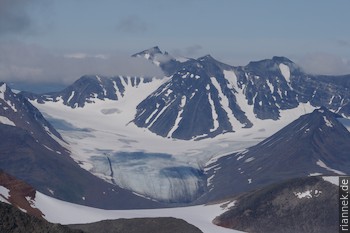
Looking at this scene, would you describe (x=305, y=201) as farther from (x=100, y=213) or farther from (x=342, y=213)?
(x=100, y=213)

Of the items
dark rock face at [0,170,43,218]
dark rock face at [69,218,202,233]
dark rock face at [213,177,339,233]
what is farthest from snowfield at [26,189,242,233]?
dark rock face at [69,218,202,233]

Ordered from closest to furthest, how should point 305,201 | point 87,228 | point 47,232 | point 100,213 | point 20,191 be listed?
1. point 47,232
2. point 87,228
3. point 20,191
4. point 100,213
5. point 305,201

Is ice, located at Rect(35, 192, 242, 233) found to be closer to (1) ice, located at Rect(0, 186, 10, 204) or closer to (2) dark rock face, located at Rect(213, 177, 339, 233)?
(2) dark rock face, located at Rect(213, 177, 339, 233)

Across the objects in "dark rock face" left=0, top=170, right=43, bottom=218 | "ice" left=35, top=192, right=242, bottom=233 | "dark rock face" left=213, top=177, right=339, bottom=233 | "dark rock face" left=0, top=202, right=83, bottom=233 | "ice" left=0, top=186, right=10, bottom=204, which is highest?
"dark rock face" left=0, top=202, right=83, bottom=233

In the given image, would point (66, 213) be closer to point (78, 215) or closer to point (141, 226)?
point (78, 215)

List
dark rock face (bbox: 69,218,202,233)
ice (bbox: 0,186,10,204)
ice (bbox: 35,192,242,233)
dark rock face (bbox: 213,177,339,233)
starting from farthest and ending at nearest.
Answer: dark rock face (bbox: 213,177,339,233)
ice (bbox: 35,192,242,233)
dark rock face (bbox: 69,218,202,233)
ice (bbox: 0,186,10,204)

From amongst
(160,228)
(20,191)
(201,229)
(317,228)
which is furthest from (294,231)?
(20,191)

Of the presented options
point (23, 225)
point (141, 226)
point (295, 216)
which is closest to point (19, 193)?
point (141, 226)
